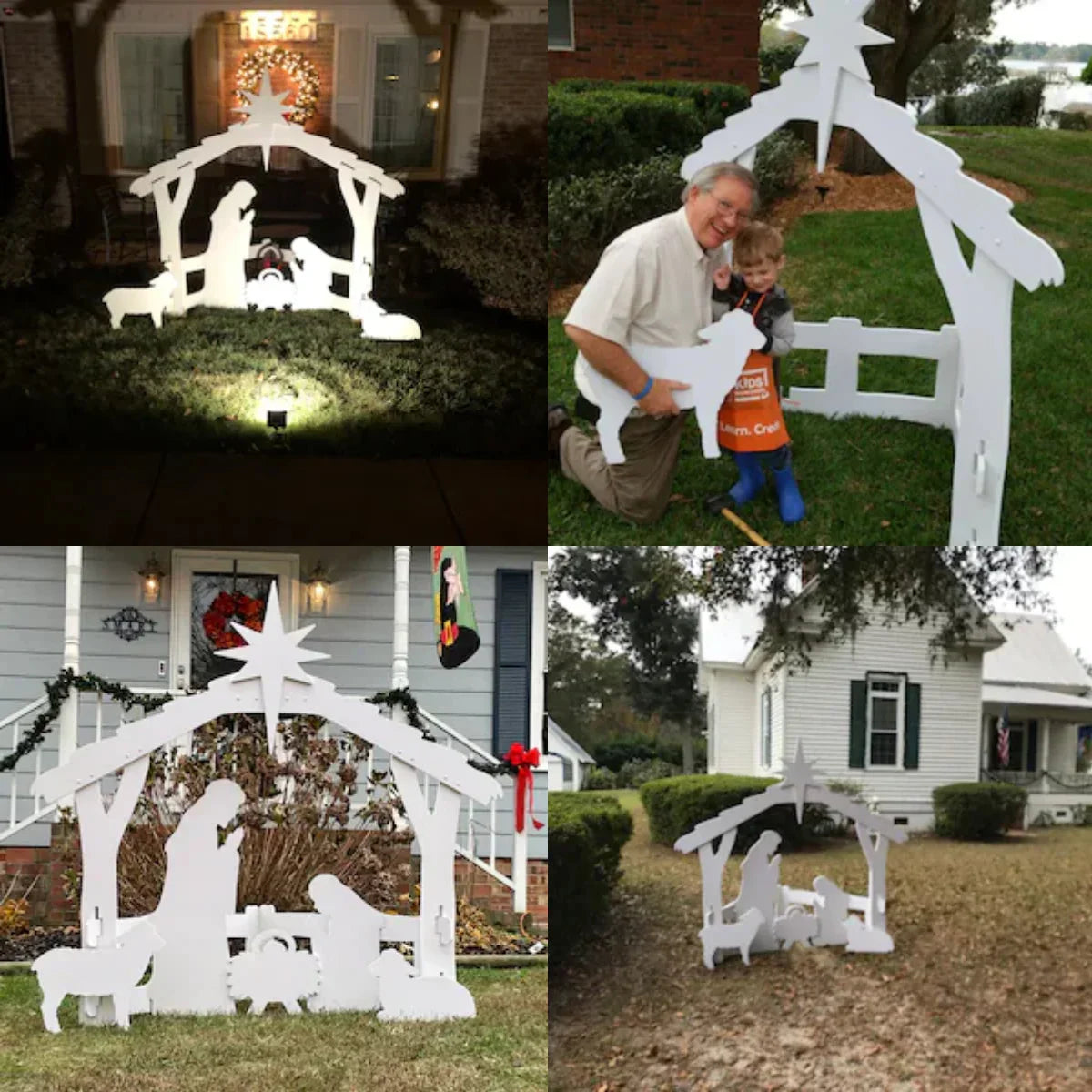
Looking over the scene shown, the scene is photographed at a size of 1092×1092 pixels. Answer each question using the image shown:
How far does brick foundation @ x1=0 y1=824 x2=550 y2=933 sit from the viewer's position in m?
5.88

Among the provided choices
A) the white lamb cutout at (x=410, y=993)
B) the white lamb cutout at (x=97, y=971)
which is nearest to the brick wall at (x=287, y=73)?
the white lamb cutout at (x=97, y=971)

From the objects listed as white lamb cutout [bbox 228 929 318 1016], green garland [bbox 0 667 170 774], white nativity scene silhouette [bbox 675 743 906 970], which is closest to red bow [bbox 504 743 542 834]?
white nativity scene silhouette [bbox 675 743 906 970]

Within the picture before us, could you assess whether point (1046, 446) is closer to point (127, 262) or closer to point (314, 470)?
point (314, 470)

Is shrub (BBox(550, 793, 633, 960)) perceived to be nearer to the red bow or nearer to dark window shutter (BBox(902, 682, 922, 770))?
the red bow

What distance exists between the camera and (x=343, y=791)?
19.1ft

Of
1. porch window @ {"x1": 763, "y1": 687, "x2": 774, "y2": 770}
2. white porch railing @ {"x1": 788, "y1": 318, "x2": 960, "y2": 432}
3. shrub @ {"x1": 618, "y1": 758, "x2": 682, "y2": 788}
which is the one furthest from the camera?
shrub @ {"x1": 618, "y1": 758, "x2": 682, "y2": 788}

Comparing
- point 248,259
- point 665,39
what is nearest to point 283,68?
point 248,259

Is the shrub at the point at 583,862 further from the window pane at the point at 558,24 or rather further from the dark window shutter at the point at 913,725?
the window pane at the point at 558,24

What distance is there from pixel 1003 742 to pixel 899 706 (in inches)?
18.7

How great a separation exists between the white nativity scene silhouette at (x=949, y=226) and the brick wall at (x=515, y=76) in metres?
2.01

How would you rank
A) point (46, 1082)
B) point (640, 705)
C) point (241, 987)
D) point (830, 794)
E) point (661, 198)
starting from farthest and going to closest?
point (661, 198) < point (640, 705) < point (830, 794) < point (241, 987) < point (46, 1082)

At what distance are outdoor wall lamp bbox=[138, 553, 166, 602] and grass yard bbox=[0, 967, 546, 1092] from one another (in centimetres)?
213

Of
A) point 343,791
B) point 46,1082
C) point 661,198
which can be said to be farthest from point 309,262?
point 46,1082

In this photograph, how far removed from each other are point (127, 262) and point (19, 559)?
1454mm
